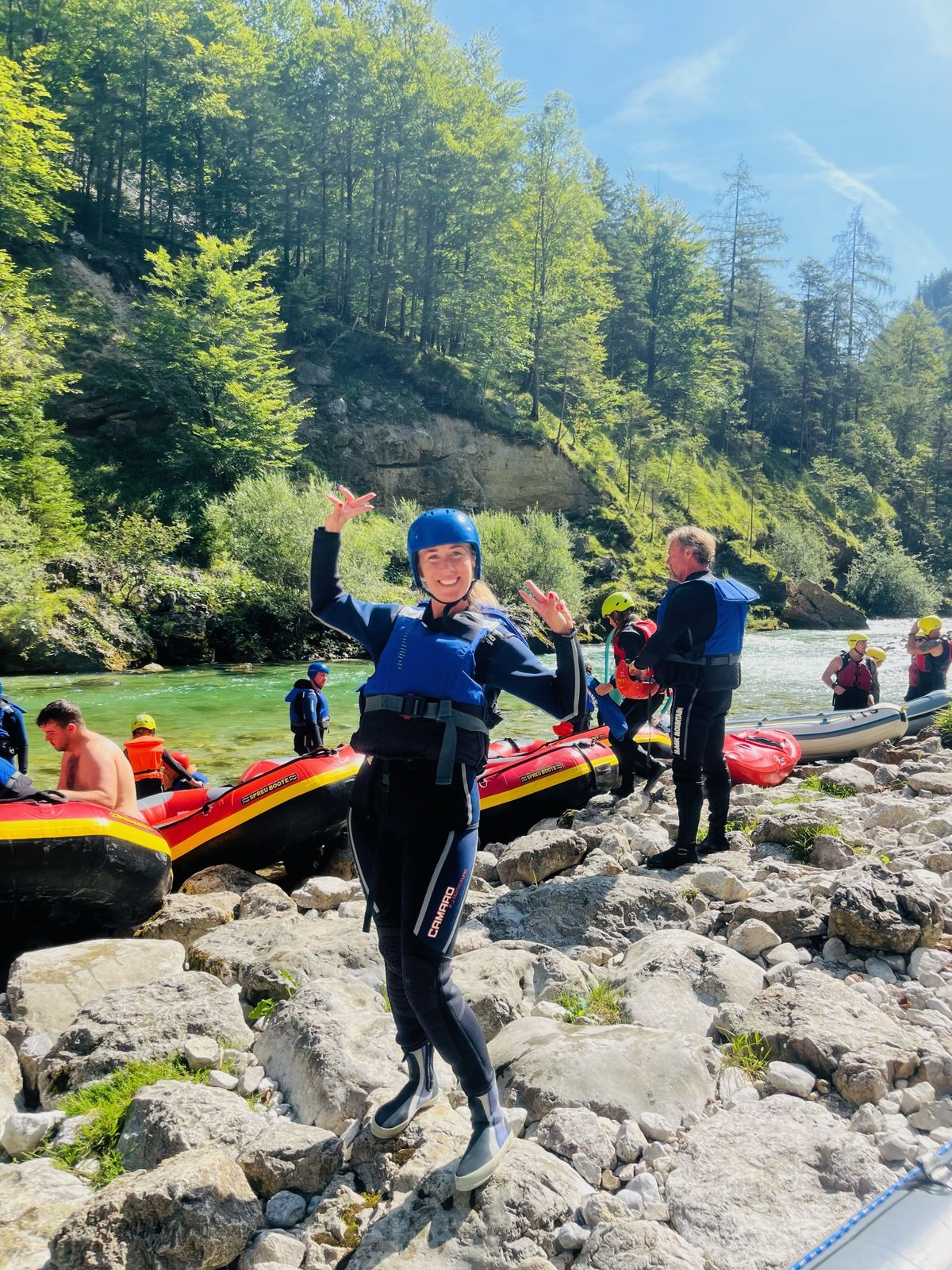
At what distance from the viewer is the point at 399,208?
40781 millimetres

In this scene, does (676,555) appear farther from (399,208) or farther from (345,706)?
(399,208)

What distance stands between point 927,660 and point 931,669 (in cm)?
16

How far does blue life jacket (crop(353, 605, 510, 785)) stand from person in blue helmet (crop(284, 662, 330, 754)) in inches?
231

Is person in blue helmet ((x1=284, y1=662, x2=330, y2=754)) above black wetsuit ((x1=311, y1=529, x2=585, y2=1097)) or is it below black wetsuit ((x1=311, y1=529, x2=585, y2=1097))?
below

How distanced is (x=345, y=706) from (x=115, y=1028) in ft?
42.9

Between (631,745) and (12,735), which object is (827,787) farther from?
Result: (12,735)

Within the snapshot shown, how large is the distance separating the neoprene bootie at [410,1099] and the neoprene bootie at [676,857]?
2.76 m

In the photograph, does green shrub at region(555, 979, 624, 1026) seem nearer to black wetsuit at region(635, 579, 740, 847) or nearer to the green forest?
black wetsuit at region(635, 579, 740, 847)

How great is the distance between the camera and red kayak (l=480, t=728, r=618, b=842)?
6.99 metres

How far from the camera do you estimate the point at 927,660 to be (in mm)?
12070

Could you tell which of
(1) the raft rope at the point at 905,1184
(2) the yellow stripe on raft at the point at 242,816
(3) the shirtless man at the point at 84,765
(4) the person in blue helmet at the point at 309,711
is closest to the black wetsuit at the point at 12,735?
(2) the yellow stripe on raft at the point at 242,816

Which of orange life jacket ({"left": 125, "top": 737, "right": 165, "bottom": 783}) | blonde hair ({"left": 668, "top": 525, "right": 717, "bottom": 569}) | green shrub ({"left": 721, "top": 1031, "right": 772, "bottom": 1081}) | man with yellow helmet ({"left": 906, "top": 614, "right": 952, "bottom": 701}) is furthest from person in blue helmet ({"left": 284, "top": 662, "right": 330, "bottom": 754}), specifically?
man with yellow helmet ({"left": 906, "top": 614, "right": 952, "bottom": 701})

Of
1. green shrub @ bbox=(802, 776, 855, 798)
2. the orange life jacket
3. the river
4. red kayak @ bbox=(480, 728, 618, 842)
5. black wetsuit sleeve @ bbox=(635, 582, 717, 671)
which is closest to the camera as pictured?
black wetsuit sleeve @ bbox=(635, 582, 717, 671)

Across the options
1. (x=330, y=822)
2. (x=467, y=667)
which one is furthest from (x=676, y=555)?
(x=330, y=822)
